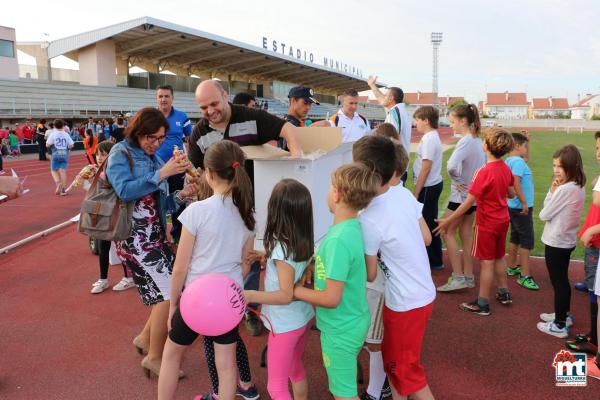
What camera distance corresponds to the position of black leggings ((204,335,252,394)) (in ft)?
8.43

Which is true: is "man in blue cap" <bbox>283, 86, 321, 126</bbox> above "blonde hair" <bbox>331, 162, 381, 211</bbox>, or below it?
above

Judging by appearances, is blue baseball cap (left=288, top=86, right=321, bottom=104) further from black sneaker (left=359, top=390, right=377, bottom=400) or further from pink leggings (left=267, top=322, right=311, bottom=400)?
black sneaker (left=359, top=390, right=377, bottom=400)

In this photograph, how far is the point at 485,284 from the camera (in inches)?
149

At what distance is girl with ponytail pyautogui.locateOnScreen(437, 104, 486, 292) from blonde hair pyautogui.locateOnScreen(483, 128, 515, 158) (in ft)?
2.04

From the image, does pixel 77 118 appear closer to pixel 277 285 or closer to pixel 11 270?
pixel 11 270

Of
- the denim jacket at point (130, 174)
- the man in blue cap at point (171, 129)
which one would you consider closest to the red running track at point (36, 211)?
the man in blue cap at point (171, 129)

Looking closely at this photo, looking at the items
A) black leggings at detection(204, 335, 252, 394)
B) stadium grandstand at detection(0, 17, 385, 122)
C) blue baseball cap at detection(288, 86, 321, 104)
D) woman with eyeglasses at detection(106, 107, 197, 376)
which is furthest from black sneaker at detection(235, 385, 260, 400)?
stadium grandstand at detection(0, 17, 385, 122)

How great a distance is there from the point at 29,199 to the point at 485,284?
10.5 metres

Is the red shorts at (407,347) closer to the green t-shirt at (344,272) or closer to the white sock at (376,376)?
the green t-shirt at (344,272)

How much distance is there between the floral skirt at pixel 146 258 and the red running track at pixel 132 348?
666mm

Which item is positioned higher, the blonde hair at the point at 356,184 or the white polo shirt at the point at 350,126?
the white polo shirt at the point at 350,126

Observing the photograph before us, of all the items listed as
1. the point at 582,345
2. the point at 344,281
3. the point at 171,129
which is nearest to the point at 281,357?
the point at 344,281

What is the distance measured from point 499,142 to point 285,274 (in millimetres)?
2480

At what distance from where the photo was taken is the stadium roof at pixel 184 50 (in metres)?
29.3
